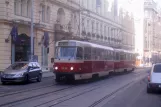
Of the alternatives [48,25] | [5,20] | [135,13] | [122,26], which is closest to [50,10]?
[48,25]

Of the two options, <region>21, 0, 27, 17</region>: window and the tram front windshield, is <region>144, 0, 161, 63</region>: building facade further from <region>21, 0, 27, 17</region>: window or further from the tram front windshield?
the tram front windshield

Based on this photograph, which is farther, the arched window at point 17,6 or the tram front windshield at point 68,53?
the arched window at point 17,6

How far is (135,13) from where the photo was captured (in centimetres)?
9825

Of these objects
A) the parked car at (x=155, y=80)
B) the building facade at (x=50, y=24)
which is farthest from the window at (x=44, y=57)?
the parked car at (x=155, y=80)

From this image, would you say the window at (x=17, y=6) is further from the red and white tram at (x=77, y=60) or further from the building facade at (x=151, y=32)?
the building facade at (x=151, y=32)

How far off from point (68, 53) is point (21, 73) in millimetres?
3490

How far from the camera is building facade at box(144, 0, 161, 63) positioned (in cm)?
10312

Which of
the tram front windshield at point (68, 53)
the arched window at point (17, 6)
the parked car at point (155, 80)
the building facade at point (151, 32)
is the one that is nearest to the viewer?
the parked car at point (155, 80)

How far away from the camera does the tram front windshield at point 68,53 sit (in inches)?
982

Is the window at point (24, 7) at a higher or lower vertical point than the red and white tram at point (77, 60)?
higher

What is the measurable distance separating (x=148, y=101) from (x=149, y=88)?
3.67m

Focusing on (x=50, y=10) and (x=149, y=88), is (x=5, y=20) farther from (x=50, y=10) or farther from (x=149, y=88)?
(x=149, y=88)

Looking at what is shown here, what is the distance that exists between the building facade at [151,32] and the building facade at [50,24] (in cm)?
2936

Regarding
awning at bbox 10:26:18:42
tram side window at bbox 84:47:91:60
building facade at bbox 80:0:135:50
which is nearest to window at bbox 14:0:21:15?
awning at bbox 10:26:18:42
